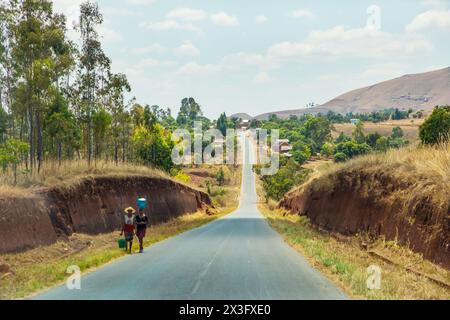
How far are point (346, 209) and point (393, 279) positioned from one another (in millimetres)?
18036

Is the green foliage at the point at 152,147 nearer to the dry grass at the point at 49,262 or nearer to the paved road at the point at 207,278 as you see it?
the dry grass at the point at 49,262

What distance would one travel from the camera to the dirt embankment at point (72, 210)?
20688mm

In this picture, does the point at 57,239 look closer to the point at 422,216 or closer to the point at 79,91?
the point at 422,216

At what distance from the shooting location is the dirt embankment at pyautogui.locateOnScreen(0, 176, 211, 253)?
20688 millimetres

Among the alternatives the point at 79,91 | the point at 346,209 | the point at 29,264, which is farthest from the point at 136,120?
the point at 29,264

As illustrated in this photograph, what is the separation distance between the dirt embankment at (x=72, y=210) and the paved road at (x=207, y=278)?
445 centimetres

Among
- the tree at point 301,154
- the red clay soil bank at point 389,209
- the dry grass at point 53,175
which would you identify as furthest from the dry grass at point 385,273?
the tree at point 301,154

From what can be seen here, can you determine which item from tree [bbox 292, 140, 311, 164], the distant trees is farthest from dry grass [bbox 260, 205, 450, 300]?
tree [bbox 292, 140, 311, 164]

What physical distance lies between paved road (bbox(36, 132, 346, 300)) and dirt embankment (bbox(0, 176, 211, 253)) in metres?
4.45

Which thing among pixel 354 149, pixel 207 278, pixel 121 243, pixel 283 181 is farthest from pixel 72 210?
pixel 354 149

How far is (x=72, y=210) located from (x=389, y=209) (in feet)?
53.6

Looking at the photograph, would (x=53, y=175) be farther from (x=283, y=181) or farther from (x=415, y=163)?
(x=283, y=181)

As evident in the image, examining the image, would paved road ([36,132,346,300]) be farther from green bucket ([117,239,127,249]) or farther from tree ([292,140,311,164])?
tree ([292,140,311,164])

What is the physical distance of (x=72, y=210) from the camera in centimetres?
2841
